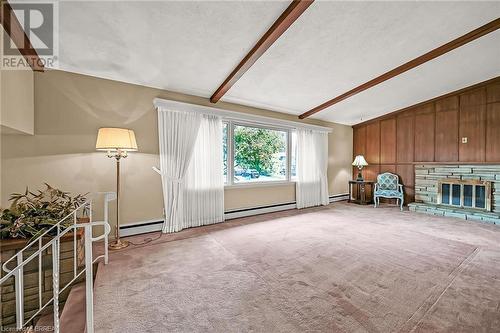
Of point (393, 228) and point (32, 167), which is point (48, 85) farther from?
point (393, 228)

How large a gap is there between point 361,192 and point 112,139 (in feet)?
20.2

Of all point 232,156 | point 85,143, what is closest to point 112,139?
point 85,143

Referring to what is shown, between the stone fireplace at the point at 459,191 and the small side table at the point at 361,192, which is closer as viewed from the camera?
the stone fireplace at the point at 459,191

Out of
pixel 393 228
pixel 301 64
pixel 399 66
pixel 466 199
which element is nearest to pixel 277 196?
pixel 393 228

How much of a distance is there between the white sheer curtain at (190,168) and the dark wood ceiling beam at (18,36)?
149 cm

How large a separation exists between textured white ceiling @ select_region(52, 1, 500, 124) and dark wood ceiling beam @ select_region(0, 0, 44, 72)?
284mm

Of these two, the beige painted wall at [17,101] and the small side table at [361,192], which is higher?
the beige painted wall at [17,101]

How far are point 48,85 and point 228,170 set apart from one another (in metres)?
2.95

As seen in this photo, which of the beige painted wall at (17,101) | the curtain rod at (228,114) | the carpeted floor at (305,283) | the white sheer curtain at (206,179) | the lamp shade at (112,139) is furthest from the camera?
the white sheer curtain at (206,179)

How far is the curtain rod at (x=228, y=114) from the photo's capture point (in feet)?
11.6

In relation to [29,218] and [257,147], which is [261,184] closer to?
[257,147]

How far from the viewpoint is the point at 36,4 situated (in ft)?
6.51

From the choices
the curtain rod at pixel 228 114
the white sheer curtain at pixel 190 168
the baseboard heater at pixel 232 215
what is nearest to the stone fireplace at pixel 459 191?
the baseboard heater at pixel 232 215

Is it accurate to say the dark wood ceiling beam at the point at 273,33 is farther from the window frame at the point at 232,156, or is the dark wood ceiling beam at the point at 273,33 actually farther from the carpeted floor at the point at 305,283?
the carpeted floor at the point at 305,283
